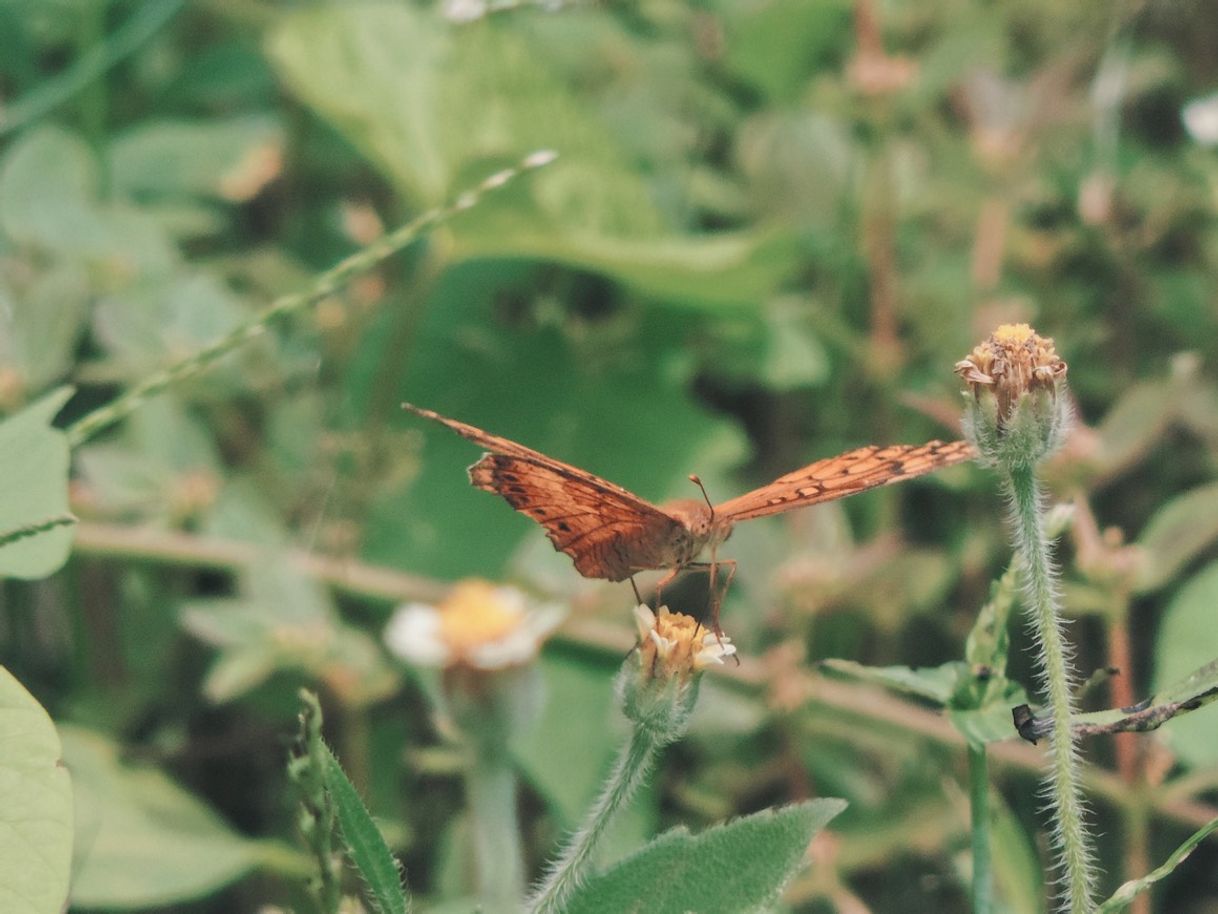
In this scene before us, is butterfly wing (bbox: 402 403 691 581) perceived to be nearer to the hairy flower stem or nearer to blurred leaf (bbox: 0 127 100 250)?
the hairy flower stem

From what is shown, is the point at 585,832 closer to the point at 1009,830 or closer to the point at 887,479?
the point at 887,479

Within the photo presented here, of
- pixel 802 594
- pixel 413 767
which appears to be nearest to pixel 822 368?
pixel 802 594

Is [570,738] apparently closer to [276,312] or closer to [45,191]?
[276,312]

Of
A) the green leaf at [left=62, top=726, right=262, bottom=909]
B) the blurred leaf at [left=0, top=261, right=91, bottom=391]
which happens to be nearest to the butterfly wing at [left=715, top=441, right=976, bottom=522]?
the green leaf at [left=62, top=726, right=262, bottom=909]

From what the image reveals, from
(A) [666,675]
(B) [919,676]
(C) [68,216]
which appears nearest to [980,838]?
(B) [919,676]

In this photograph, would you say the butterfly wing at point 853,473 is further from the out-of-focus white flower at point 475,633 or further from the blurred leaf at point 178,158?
the blurred leaf at point 178,158
